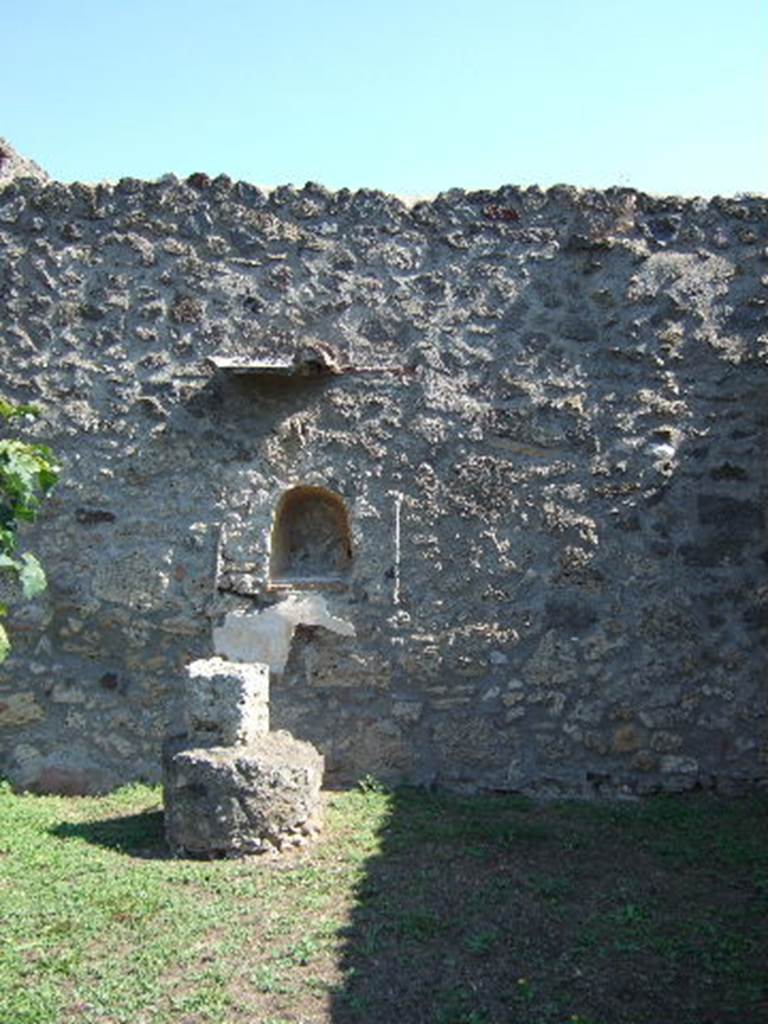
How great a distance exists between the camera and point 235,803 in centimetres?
491

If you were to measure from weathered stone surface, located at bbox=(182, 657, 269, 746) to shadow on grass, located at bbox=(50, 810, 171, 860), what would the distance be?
1.55 feet

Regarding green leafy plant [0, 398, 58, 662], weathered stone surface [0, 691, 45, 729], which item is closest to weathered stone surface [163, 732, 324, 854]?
weathered stone surface [0, 691, 45, 729]

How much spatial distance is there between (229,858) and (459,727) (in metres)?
1.59

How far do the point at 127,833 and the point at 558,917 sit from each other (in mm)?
2120

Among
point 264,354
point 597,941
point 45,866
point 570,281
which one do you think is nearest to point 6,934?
point 45,866

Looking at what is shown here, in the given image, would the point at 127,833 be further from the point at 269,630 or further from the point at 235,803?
the point at 269,630

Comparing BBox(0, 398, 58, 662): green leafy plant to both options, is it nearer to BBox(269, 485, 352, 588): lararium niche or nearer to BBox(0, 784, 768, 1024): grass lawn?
BBox(0, 784, 768, 1024): grass lawn

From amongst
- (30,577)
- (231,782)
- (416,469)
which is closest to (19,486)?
(30,577)

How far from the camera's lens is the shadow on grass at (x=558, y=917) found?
3.53 meters

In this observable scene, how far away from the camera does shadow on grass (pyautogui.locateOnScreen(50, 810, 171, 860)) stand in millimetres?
5035

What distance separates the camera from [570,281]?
6.36 metres

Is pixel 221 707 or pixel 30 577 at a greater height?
pixel 30 577

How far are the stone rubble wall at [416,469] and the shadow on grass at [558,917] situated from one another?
22.8 inches

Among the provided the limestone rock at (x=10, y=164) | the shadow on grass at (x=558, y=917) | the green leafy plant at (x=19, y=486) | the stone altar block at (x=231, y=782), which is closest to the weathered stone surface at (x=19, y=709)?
the stone altar block at (x=231, y=782)
